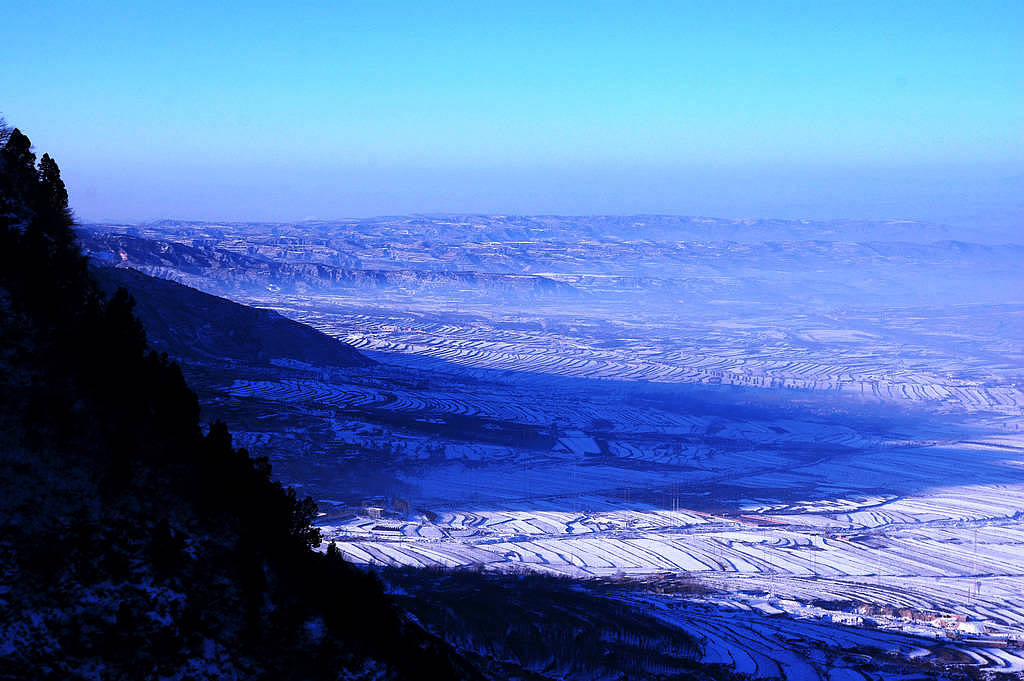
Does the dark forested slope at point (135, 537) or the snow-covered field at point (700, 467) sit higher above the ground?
the dark forested slope at point (135, 537)

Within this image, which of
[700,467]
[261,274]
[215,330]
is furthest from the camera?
[261,274]

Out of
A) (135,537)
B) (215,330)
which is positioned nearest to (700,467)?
(215,330)

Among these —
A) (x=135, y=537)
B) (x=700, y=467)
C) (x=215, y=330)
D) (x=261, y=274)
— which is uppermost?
(x=135, y=537)

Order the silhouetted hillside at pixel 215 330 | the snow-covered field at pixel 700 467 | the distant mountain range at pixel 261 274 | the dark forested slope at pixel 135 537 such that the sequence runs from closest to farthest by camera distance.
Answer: the dark forested slope at pixel 135 537 < the snow-covered field at pixel 700 467 < the silhouetted hillside at pixel 215 330 < the distant mountain range at pixel 261 274

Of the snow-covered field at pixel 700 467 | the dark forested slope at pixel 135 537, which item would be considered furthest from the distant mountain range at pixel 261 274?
the dark forested slope at pixel 135 537

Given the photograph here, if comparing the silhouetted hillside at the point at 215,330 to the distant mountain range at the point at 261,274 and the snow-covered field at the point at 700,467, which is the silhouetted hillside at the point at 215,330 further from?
the distant mountain range at the point at 261,274

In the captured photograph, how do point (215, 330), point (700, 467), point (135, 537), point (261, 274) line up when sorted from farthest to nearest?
point (261, 274)
point (215, 330)
point (700, 467)
point (135, 537)

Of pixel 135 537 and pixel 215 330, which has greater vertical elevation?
pixel 135 537

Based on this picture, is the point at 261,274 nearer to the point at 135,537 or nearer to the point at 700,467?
Answer: the point at 700,467

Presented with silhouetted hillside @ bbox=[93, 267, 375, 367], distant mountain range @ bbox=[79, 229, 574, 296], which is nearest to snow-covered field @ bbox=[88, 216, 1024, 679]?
distant mountain range @ bbox=[79, 229, 574, 296]
